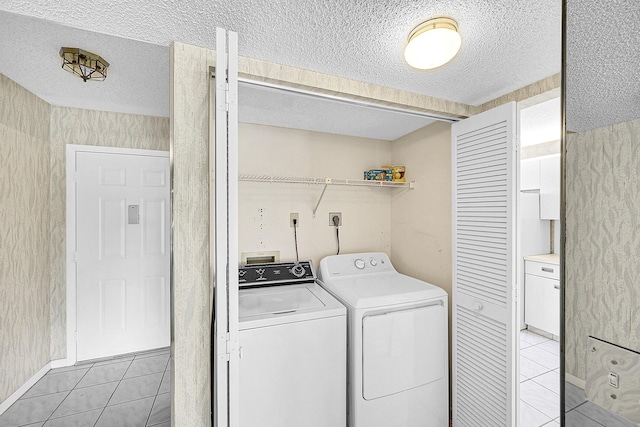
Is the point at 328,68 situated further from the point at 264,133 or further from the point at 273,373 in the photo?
the point at 273,373

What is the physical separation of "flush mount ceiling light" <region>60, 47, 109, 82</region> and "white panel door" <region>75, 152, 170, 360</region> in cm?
112

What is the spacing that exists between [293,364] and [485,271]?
1300 millimetres

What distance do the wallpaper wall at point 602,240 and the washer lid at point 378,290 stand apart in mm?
1376

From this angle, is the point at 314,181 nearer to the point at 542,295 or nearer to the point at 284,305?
the point at 284,305

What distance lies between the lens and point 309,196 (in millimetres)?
2604

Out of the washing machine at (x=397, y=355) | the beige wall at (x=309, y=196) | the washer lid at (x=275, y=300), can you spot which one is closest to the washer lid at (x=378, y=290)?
the washing machine at (x=397, y=355)

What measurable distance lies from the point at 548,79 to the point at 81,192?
3.72 meters

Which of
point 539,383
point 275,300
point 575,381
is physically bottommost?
point 539,383

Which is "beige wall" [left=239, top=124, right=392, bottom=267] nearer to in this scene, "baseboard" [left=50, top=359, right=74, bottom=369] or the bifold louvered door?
the bifold louvered door

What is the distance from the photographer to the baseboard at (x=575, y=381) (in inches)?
15.5

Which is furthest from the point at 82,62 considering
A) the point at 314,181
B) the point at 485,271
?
the point at 485,271

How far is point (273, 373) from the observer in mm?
1491

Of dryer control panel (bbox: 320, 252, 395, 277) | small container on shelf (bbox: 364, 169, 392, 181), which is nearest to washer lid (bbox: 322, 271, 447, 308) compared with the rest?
dryer control panel (bbox: 320, 252, 395, 277)

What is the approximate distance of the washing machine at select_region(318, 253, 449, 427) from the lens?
1.68 m
